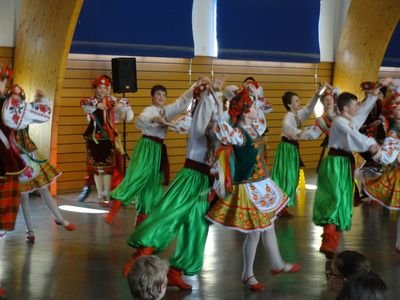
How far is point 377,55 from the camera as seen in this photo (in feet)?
38.5

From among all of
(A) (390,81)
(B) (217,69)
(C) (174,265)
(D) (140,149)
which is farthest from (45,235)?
(B) (217,69)

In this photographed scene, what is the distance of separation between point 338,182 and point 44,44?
463 cm

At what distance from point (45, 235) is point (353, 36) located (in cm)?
702

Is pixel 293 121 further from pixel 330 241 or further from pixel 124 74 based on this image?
pixel 124 74

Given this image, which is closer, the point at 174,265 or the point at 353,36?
the point at 174,265

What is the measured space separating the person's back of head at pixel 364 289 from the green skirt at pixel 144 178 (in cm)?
422

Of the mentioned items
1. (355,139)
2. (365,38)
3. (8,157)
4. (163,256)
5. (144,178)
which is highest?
(365,38)

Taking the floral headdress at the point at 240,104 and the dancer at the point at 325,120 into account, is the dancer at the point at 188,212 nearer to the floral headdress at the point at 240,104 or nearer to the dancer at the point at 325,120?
the floral headdress at the point at 240,104

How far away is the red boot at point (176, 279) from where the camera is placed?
15.4 feet

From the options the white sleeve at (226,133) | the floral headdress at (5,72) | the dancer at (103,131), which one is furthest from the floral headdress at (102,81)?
the white sleeve at (226,133)

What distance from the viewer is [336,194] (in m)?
5.48

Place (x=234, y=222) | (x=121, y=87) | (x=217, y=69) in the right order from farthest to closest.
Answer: (x=217, y=69) → (x=121, y=87) → (x=234, y=222)

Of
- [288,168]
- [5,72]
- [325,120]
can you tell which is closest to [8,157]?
[5,72]

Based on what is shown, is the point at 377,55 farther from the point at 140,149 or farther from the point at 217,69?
the point at 140,149
